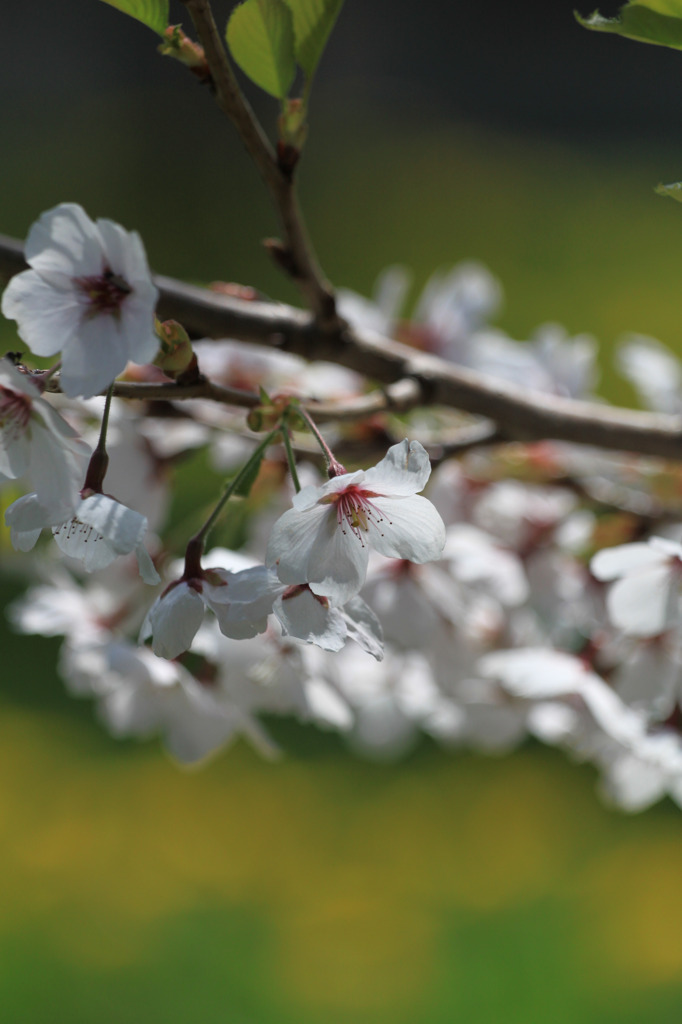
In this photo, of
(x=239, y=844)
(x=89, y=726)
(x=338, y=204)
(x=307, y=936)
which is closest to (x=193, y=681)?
(x=307, y=936)

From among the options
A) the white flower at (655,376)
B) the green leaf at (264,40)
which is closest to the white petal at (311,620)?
the green leaf at (264,40)

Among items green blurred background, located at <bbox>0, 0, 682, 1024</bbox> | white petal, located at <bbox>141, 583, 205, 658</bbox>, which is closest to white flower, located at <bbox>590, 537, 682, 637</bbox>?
white petal, located at <bbox>141, 583, 205, 658</bbox>

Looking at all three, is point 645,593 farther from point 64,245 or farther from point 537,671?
point 64,245

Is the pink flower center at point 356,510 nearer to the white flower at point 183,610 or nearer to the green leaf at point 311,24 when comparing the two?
the white flower at point 183,610

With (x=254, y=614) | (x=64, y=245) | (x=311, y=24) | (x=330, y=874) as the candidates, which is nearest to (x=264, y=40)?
(x=311, y=24)

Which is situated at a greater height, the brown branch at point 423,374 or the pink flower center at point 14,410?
the pink flower center at point 14,410

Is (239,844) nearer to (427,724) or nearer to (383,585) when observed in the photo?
(427,724)
